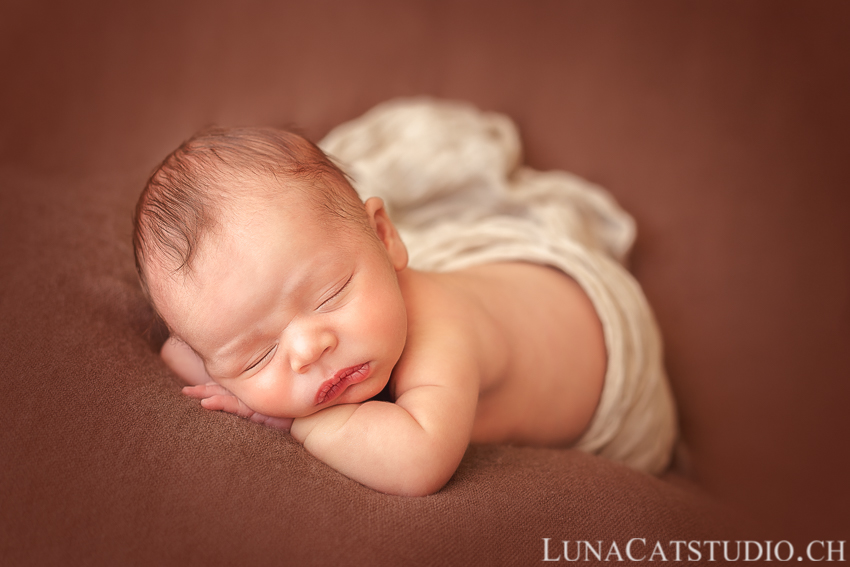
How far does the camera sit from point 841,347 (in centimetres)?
79

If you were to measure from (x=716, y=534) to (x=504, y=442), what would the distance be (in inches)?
11.5

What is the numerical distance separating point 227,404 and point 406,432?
0.72 feet

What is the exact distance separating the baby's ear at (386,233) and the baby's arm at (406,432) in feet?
0.48

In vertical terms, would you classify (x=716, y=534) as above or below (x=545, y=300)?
below

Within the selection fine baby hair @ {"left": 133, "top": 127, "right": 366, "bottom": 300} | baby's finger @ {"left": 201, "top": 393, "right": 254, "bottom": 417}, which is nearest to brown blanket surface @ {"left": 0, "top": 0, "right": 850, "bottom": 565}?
baby's finger @ {"left": 201, "top": 393, "right": 254, "bottom": 417}

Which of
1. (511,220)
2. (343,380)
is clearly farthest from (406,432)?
(511,220)

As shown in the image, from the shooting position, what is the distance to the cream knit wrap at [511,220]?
972mm

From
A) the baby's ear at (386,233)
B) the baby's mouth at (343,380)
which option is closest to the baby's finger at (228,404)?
the baby's mouth at (343,380)

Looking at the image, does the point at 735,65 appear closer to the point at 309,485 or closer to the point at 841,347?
the point at 841,347

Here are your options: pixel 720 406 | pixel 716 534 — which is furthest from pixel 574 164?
pixel 716 534

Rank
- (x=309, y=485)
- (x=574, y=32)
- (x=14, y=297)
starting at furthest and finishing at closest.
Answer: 1. (x=574, y=32)
2. (x=14, y=297)
3. (x=309, y=485)

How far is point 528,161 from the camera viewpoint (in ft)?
4.26

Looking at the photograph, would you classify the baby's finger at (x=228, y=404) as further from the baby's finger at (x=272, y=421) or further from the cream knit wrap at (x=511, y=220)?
the cream knit wrap at (x=511, y=220)

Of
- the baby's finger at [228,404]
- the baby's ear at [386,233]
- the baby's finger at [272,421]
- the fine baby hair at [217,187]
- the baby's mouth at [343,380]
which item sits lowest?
the baby's finger at [272,421]
